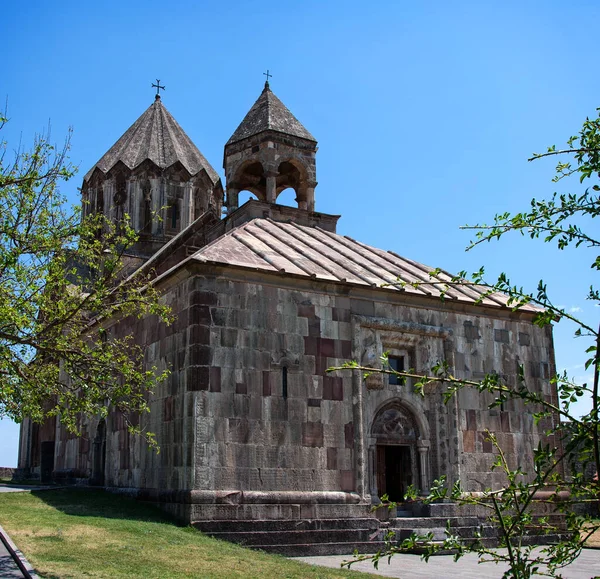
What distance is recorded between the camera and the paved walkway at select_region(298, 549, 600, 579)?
32.5 feet

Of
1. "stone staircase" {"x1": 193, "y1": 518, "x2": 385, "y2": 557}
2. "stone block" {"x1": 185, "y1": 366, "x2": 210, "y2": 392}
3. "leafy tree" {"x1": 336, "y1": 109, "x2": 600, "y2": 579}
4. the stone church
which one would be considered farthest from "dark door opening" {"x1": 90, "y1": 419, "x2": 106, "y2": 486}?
"leafy tree" {"x1": 336, "y1": 109, "x2": 600, "y2": 579}

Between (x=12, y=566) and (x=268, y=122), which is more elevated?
(x=268, y=122)

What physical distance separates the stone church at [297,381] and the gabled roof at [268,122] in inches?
3.5

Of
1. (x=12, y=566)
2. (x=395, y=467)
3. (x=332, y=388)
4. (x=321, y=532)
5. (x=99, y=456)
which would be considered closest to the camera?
(x=12, y=566)

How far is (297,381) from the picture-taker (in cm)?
1359

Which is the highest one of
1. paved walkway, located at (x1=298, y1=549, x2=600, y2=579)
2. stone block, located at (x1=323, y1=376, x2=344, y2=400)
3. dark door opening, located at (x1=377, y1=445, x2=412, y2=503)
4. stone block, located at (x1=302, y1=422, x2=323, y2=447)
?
stone block, located at (x1=323, y1=376, x2=344, y2=400)

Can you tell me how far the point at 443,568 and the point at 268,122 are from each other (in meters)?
12.4

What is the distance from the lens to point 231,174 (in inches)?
767

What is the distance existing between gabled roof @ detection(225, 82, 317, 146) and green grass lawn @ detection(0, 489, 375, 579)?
1038cm

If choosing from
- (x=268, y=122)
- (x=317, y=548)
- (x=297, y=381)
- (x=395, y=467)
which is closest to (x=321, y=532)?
(x=317, y=548)

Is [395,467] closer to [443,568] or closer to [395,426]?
[395,426]

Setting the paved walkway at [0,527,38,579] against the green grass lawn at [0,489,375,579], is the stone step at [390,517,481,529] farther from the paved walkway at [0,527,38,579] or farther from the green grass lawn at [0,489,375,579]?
the paved walkway at [0,527,38,579]

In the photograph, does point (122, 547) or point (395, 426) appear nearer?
point (122, 547)

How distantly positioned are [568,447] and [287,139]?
1670 centimetres
